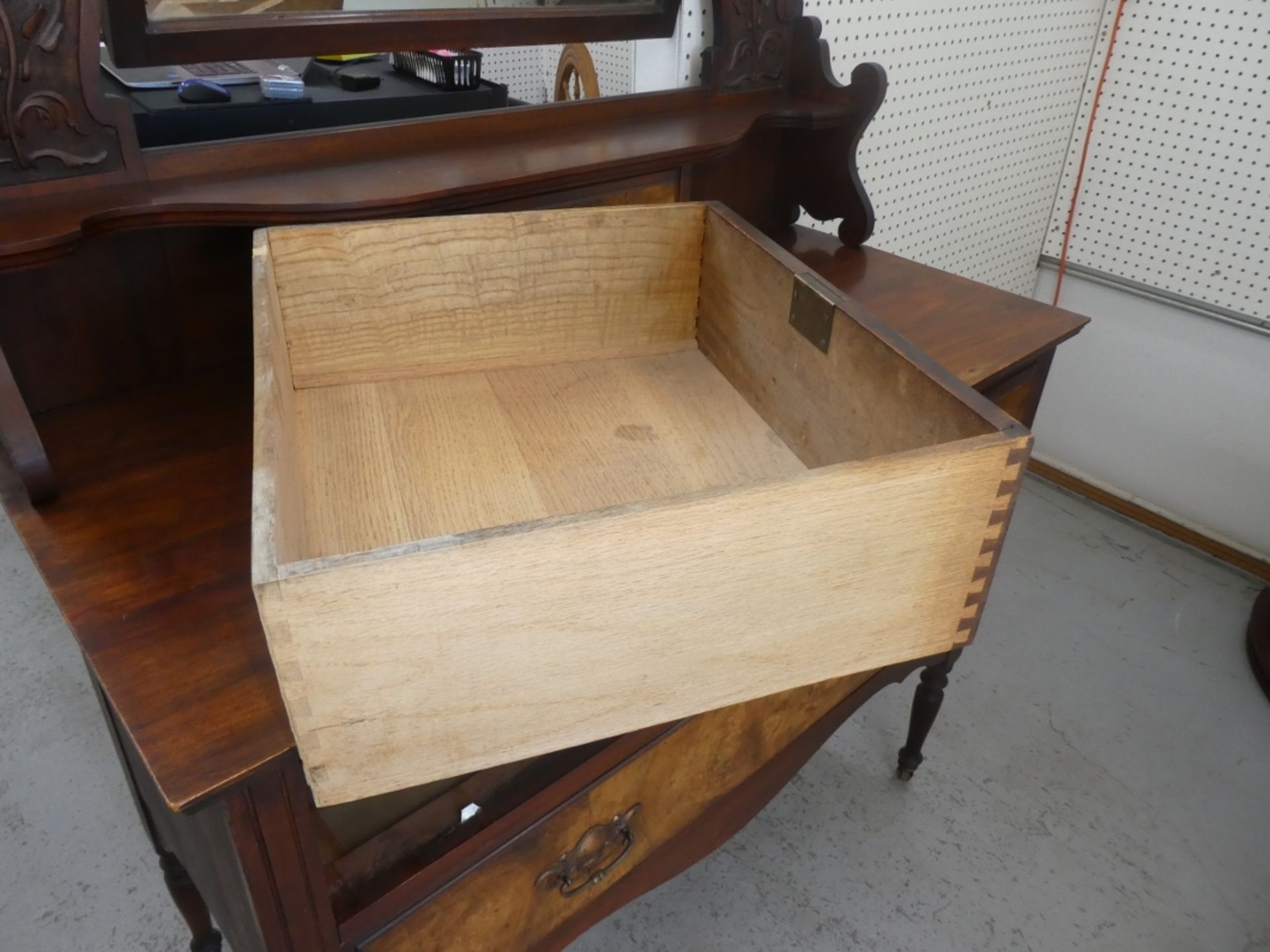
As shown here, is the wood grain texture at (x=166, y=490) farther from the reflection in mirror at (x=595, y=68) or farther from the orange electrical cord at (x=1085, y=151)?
the orange electrical cord at (x=1085, y=151)

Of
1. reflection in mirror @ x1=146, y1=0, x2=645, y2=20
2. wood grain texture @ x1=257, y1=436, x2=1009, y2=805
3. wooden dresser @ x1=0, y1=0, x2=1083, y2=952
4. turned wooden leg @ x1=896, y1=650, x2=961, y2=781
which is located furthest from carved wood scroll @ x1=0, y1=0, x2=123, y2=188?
turned wooden leg @ x1=896, y1=650, x2=961, y2=781

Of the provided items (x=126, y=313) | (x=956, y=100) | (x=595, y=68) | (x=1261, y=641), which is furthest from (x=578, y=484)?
(x=1261, y=641)

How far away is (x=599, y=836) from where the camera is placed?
32.5 inches

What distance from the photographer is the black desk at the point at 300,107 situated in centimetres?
88

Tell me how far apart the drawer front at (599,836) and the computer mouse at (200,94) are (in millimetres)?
776

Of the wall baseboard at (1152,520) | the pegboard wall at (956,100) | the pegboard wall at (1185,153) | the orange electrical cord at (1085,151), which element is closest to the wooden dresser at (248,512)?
the pegboard wall at (956,100)

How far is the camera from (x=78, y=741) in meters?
1.53

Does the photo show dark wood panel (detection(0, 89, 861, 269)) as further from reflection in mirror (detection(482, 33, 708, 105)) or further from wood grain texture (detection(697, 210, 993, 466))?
wood grain texture (detection(697, 210, 993, 466))

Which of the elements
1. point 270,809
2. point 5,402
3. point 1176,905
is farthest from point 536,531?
point 1176,905

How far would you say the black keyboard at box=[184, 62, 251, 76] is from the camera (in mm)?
1000

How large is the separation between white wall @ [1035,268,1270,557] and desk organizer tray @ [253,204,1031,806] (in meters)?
1.54

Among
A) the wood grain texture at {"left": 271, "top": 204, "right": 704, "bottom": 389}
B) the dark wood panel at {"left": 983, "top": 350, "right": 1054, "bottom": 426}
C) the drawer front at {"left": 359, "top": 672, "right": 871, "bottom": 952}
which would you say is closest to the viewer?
the drawer front at {"left": 359, "top": 672, "right": 871, "bottom": 952}

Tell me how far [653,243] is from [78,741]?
1.32 meters

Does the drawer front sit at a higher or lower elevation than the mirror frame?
lower
